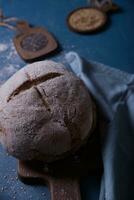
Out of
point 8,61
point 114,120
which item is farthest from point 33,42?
point 114,120

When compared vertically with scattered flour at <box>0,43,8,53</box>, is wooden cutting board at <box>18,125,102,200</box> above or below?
below

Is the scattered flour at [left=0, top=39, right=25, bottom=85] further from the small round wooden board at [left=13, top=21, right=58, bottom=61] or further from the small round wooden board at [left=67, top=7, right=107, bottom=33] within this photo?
the small round wooden board at [left=67, top=7, right=107, bottom=33]

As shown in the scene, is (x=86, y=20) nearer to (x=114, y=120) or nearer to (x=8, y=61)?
(x=8, y=61)

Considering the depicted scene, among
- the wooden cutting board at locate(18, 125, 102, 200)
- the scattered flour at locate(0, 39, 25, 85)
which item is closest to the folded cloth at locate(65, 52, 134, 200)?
the wooden cutting board at locate(18, 125, 102, 200)

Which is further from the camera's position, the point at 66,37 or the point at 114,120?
the point at 66,37

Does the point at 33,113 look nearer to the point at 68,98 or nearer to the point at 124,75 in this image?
the point at 68,98

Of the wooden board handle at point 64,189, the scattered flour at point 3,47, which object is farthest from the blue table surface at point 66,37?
the wooden board handle at point 64,189

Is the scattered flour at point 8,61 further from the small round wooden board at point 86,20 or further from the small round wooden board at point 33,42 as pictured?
the small round wooden board at point 86,20
